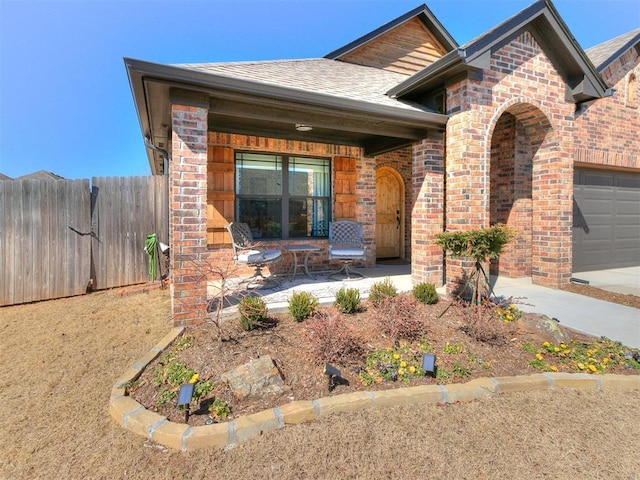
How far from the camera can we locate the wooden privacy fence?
4961mm

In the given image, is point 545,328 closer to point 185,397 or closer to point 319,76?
point 185,397

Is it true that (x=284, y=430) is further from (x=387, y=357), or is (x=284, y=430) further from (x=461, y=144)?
(x=461, y=144)

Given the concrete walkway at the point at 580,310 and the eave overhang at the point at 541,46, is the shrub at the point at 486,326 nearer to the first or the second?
the concrete walkway at the point at 580,310

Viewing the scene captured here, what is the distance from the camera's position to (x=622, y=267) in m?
7.24

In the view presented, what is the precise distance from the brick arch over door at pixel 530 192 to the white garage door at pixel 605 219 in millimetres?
1584

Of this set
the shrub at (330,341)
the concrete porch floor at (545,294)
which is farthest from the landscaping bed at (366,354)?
the concrete porch floor at (545,294)

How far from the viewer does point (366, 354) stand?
9.23 ft

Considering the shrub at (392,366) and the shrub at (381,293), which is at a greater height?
the shrub at (381,293)

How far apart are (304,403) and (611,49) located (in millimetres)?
10079

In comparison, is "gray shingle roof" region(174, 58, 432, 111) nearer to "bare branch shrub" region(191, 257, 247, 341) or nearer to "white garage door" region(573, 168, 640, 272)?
"bare branch shrub" region(191, 257, 247, 341)

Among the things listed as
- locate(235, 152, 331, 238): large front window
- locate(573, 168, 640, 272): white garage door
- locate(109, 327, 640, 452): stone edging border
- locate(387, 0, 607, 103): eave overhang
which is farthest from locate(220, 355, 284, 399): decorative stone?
locate(573, 168, 640, 272): white garage door

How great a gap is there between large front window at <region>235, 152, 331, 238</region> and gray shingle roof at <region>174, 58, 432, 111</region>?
5.16 ft

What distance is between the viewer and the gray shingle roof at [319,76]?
430 centimetres

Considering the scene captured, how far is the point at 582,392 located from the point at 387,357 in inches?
61.4
